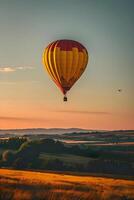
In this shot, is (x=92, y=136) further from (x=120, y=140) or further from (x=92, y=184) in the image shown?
(x=92, y=184)

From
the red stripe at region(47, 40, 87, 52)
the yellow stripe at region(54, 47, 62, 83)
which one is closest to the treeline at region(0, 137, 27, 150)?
the yellow stripe at region(54, 47, 62, 83)

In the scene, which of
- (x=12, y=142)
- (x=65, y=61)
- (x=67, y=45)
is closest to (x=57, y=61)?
(x=65, y=61)

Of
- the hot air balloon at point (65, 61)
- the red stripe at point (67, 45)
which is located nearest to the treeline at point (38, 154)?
the hot air balloon at point (65, 61)

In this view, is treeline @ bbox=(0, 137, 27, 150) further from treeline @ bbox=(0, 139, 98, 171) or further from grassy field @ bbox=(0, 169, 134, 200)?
grassy field @ bbox=(0, 169, 134, 200)

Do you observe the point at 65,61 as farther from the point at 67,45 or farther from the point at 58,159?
the point at 58,159

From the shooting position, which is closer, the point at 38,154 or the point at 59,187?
the point at 59,187
